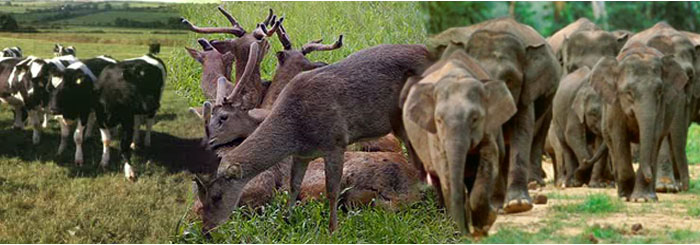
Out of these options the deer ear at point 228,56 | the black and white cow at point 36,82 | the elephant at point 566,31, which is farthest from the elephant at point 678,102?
the black and white cow at point 36,82

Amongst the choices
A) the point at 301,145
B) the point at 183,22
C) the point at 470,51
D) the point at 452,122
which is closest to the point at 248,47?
the point at 183,22

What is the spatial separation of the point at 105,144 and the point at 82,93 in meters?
0.31

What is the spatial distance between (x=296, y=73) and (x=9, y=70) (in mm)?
1665

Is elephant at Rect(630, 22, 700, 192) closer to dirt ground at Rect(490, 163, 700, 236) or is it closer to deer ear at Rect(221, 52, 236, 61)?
dirt ground at Rect(490, 163, 700, 236)

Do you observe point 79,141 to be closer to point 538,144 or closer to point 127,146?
point 127,146

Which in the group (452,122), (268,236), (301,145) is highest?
(452,122)

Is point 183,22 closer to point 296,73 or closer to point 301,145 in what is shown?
point 296,73

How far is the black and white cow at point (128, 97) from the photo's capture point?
7137 millimetres

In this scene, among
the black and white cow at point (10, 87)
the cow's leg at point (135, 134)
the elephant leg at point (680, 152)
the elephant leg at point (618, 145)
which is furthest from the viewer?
the elephant leg at point (680, 152)

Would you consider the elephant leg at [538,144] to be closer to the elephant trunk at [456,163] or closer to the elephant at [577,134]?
the elephant trunk at [456,163]

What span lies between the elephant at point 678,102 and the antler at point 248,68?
3.14m

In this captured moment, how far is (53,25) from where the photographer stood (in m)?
7.64

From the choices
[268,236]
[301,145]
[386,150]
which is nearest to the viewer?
A: [301,145]

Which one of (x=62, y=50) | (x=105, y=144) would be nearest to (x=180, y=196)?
(x=105, y=144)
